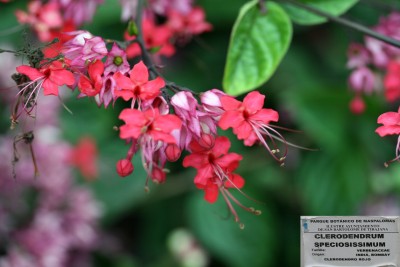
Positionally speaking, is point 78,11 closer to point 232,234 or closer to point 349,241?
point 349,241

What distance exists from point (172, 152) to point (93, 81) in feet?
0.29

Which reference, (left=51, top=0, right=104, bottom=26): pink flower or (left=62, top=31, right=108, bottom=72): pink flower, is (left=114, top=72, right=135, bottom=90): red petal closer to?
(left=62, top=31, right=108, bottom=72): pink flower

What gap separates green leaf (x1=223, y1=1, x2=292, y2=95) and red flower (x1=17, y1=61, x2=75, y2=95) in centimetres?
20

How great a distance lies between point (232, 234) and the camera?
3.92ft

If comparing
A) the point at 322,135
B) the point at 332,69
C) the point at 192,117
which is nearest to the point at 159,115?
the point at 192,117

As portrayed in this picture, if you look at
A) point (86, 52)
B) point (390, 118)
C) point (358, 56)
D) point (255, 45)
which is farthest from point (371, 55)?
point (86, 52)

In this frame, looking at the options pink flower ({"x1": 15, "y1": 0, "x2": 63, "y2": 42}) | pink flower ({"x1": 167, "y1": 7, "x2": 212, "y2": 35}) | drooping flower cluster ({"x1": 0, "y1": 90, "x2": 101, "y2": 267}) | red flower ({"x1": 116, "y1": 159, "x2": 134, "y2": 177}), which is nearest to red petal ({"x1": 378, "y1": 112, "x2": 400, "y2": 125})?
red flower ({"x1": 116, "y1": 159, "x2": 134, "y2": 177})

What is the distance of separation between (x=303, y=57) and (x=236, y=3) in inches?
7.4

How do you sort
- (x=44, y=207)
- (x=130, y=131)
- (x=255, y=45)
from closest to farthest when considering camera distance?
(x=130, y=131) → (x=255, y=45) → (x=44, y=207)

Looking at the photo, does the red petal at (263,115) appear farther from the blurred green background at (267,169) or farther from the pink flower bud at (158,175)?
the blurred green background at (267,169)

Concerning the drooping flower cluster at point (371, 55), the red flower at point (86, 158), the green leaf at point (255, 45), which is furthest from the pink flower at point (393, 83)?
the red flower at point (86, 158)

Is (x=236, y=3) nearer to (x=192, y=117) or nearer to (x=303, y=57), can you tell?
(x=303, y=57)

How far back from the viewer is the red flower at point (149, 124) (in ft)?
1.55

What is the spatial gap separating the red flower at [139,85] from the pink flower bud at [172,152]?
0.04 metres
